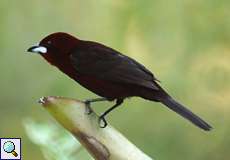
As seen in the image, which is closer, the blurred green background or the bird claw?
the bird claw

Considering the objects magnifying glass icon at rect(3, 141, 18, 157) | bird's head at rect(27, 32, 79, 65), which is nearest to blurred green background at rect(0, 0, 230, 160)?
magnifying glass icon at rect(3, 141, 18, 157)

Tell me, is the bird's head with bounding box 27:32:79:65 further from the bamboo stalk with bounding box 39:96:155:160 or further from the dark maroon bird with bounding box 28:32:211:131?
the bamboo stalk with bounding box 39:96:155:160

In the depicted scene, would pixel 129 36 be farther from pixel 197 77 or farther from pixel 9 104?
pixel 9 104

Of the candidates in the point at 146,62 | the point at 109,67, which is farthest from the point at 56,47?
the point at 146,62

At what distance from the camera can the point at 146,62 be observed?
4.33ft

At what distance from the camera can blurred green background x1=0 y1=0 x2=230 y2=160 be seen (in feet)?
4.22

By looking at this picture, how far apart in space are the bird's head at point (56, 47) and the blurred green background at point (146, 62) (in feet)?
0.40

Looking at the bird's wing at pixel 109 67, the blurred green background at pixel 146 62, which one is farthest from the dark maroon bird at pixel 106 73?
the blurred green background at pixel 146 62

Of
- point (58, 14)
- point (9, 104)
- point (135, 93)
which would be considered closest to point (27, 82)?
point (9, 104)

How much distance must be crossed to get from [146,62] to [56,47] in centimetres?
25

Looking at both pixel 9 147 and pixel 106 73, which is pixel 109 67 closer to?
pixel 106 73

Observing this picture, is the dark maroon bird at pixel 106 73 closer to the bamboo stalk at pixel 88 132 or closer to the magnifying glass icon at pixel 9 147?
the bamboo stalk at pixel 88 132

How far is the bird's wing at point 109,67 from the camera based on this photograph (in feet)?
3.65

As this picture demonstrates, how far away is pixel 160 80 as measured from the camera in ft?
4.30
